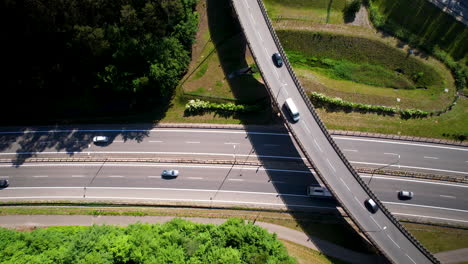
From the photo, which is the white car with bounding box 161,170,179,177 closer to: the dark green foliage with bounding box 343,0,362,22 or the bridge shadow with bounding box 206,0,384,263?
the bridge shadow with bounding box 206,0,384,263

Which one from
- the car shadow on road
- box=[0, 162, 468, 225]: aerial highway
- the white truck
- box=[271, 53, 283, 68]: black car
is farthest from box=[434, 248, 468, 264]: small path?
the car shadow on road

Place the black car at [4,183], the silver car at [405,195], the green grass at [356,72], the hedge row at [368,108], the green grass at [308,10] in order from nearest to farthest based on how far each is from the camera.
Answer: the silver car at [405,195] < the black car at [4,183] < the hedge row at [368,108] < the green grass at [356,72] < the green grass at [308,10]

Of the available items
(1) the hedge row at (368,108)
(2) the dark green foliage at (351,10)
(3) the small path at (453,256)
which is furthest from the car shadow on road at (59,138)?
(3) the small path at (453,256)

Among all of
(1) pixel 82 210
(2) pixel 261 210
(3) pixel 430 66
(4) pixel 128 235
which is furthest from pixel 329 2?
(1) pixel 82 210

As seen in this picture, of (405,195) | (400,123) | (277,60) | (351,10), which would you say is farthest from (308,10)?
(405,195)

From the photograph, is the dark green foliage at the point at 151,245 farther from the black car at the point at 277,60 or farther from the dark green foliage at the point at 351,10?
the dark green foliage at the point at 351,10

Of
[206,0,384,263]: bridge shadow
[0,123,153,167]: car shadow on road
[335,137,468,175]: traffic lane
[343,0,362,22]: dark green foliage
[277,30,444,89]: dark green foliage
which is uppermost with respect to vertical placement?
[343,0,362,22]: dark green foliage

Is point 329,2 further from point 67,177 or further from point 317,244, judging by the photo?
point 67,177
